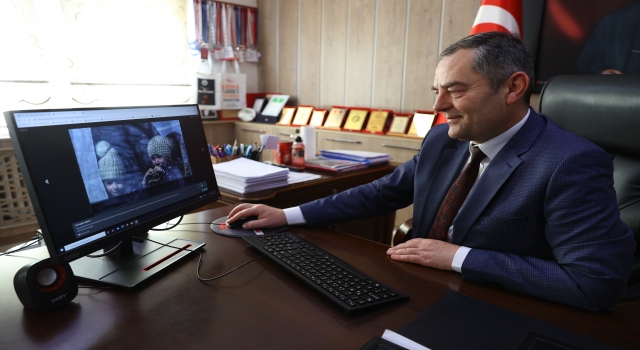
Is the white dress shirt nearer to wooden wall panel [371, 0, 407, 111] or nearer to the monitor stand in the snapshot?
the monitor stand

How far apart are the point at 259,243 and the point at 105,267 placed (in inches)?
14.4

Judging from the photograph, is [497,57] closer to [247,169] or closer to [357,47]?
[247,169]

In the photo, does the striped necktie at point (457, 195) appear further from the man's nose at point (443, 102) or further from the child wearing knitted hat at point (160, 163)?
the child wearing knitted hat at point (160, 163)

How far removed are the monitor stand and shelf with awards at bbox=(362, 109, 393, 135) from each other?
279 centimetres

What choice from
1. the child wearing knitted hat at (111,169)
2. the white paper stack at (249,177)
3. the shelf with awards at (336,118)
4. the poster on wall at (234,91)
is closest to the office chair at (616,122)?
the white paper stack at (249,177)

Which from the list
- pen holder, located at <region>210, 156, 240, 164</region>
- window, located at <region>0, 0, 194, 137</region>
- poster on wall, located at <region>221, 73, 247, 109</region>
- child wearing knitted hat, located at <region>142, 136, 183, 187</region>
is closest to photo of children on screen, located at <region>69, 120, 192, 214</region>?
child wearing knitted hat, located at <region>142, 136, 183, 187</region>

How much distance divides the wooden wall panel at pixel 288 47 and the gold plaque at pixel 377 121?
1.19 metres

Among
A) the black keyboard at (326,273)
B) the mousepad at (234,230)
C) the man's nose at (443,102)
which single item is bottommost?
the mousepad at (234,230)

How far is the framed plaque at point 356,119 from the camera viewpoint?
3.87 m

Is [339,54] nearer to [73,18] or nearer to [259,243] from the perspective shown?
[73,18]

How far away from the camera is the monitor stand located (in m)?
0.90

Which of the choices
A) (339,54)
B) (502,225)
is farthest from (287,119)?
(502,225)

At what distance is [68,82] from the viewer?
3490 millimetres

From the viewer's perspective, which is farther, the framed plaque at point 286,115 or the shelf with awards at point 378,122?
the framed plaque at point 286,115
